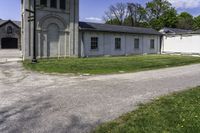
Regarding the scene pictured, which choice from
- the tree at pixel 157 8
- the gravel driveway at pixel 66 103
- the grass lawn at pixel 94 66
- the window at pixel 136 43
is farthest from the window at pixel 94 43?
the tree at pixel 157 8

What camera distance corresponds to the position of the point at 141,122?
17.4 ft

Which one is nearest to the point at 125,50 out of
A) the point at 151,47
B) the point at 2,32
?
the point at 151,47

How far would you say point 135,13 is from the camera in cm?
6919

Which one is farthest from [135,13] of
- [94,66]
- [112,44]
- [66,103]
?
[66,103]

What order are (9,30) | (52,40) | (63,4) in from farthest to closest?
(9,30) < (63,4) < (52,40)

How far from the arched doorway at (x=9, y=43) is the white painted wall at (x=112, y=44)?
1169 inches

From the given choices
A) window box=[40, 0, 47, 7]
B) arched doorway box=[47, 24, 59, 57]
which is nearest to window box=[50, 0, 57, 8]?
window box=[40, 0, 47, 7]

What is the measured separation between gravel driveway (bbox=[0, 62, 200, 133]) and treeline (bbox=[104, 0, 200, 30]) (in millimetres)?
54064

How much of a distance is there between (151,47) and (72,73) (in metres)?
22.3

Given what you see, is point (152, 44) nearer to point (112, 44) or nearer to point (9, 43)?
point (112, 44)

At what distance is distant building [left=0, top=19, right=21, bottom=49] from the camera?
50938 millimetres

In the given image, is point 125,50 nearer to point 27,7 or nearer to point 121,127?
point 27,7

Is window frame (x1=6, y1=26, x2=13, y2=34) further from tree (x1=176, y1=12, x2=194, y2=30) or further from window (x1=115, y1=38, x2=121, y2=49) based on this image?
tree (x1=176, y1=12, x2=194, y2=30)

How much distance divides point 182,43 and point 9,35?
34246mm
